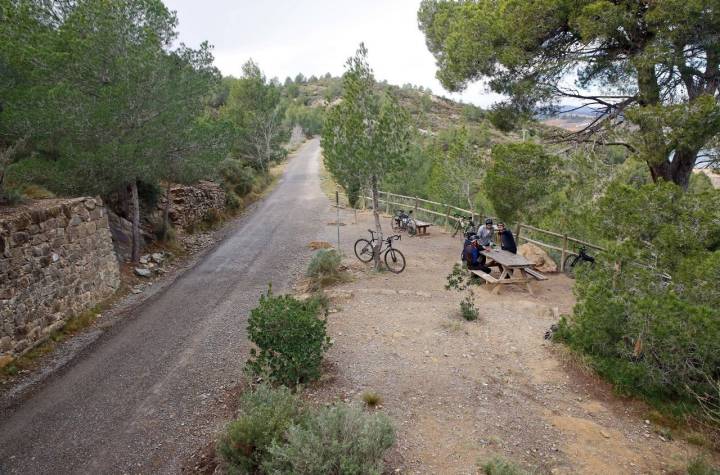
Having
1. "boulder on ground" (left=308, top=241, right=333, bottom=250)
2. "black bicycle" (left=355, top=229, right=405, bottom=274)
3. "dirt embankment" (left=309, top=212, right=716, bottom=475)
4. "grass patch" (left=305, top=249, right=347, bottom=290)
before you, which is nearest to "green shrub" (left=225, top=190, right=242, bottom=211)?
"boulder on ground" (left=308, top=241, right=333, bottom=250)

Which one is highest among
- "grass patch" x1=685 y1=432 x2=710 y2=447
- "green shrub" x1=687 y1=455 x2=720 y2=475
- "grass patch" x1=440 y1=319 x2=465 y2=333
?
"green shrub" x1=687 y1=455 x2=720 y2=475

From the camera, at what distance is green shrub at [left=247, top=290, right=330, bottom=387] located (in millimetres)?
5828

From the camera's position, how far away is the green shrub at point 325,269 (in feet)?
36.0

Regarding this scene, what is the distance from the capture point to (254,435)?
171 inches

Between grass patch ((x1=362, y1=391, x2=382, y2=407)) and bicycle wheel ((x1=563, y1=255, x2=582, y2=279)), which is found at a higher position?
bicycle wheel ((x1=563, y1=255, x2=582, y2=279))

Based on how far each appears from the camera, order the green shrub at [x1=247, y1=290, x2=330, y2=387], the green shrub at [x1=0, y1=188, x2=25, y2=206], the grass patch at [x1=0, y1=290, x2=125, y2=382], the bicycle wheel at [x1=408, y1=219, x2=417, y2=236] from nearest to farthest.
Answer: the green shrub at [x1=247, y1=290, x2=330, y2=387] < the grass patch at [x1=0, y1=290, x2=125, y2=382] < the green shrub at [x1=0, y1=188, x2=25, y2=206] < the bicycle wheel at [x1=408, y1=219, x2=417, y2=236]

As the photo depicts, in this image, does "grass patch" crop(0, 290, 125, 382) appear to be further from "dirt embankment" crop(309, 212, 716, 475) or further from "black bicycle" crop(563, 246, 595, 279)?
"black bicycle" crop(563, 246, 595, 279)

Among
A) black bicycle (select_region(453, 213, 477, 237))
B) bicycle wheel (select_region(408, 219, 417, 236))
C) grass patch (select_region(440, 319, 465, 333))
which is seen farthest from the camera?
bicycle wheel (select_region(408, 219, 417, 236))

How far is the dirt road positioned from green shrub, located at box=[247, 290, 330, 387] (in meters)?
1.01

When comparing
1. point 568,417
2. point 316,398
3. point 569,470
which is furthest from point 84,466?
point 568,417

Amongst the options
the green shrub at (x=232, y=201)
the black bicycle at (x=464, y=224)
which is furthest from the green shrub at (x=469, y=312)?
the green shrub at (x=232, y=201)

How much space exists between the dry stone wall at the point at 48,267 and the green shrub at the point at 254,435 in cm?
575

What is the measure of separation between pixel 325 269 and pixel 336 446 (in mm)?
7458

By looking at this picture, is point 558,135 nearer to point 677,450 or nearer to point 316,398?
point 677,450
